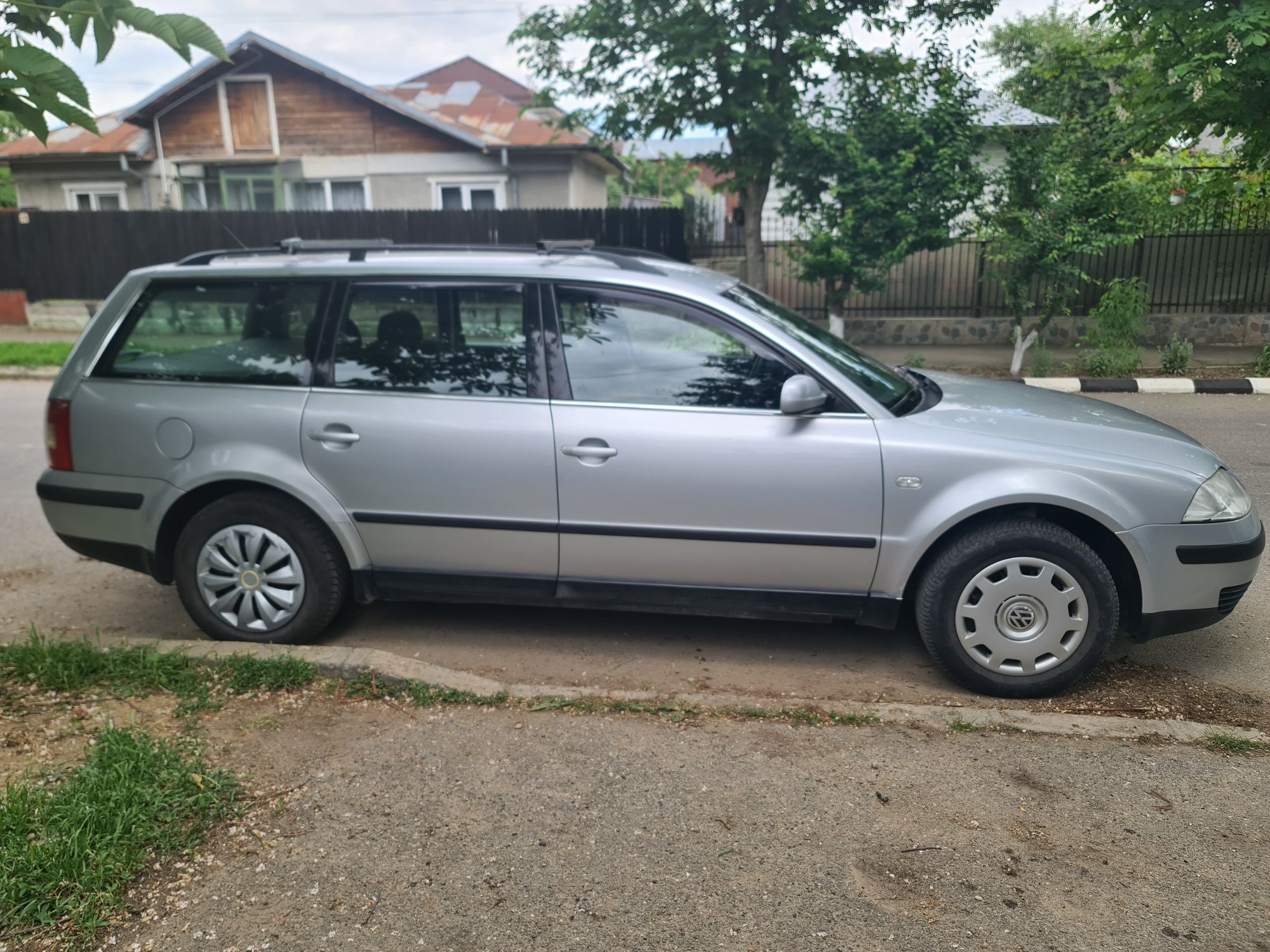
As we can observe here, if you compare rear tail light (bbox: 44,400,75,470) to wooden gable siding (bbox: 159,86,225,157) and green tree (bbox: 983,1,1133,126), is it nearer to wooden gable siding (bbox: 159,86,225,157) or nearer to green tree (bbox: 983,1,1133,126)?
green tree (bbox: 983,1,1133,126)

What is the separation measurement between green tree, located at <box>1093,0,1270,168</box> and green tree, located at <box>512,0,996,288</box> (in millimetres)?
3031

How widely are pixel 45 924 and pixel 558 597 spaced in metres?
2.19

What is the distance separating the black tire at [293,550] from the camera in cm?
432

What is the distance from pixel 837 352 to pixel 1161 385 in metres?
9.36

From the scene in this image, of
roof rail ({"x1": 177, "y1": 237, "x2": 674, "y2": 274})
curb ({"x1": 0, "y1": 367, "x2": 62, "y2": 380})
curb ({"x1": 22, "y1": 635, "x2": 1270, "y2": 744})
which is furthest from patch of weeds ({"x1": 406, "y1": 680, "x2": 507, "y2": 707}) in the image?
curb ({"x1": 0, "y1": 367, "x2": 62, "y2": 380})

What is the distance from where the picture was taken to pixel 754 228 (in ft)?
48.4

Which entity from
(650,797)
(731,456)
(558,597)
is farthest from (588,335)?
(650,797)

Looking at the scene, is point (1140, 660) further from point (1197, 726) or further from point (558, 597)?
point (558, 597)

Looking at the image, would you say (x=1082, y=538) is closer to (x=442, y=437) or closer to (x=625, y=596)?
(x=625, y=596)

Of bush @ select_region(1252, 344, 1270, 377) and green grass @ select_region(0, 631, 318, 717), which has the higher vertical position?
bush @ select_region(1252, 344, 1270, 377)

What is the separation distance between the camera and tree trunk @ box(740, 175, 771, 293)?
1448cm

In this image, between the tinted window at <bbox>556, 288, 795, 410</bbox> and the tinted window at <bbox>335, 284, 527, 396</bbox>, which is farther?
the tinted window at <bbox>335, 284, 527, 396</bbox>

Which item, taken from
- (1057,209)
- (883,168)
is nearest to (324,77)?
(883,168)

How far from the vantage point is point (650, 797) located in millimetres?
3164
